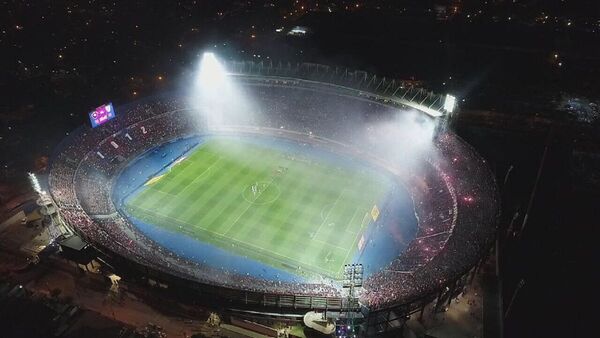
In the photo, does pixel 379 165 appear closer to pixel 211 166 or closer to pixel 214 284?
pixel 211 166

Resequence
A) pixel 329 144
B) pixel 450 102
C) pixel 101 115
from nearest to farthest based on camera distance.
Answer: pixel 450 102, pixel 101 115, pixel 329 144

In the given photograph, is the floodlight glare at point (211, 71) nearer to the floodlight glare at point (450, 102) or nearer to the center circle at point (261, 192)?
the center circle at point (261, 192)

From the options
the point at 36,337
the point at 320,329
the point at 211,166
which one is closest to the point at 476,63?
the point at 211,166

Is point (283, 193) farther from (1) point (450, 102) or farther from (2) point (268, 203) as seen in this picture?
(1) point (450, 102)

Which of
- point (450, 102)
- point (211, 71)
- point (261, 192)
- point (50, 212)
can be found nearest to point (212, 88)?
point (211, 71)

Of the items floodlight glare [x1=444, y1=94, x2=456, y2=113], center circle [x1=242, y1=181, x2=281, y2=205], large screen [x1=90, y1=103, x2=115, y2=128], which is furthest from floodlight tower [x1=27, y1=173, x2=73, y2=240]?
floodlight glare [x1=444, y1=94, x2=456, y2=113]

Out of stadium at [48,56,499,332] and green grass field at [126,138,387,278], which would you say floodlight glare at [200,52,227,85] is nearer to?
stadium at [48,56,499,332]
